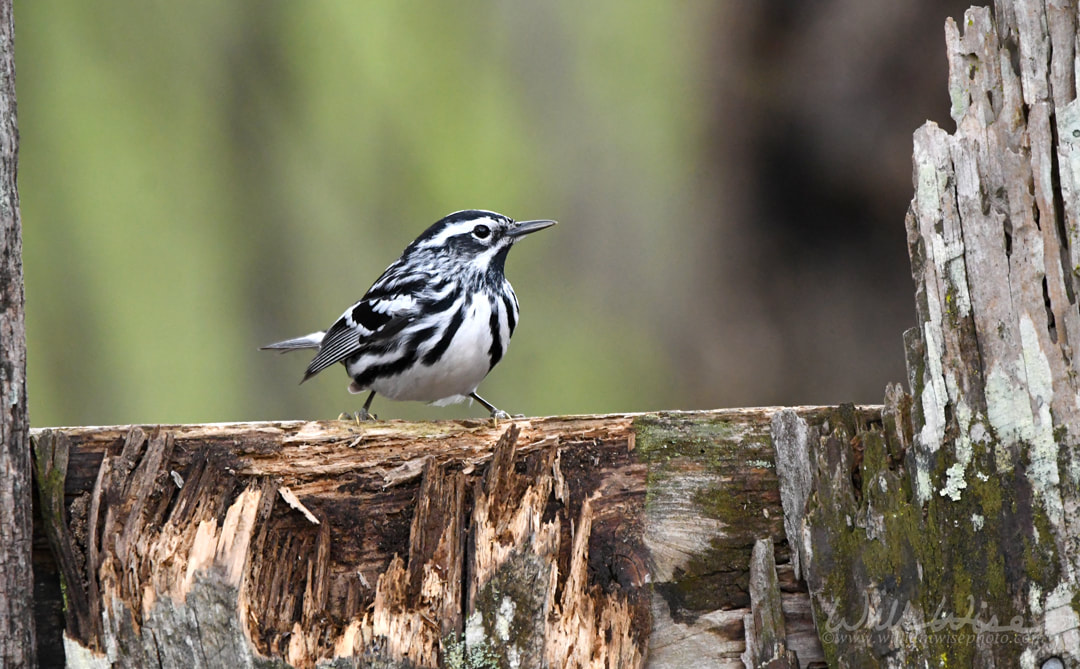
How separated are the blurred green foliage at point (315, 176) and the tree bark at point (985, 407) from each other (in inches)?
130

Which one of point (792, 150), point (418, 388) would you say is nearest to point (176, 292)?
point (418, 388)

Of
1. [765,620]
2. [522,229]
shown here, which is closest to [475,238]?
[522,229]

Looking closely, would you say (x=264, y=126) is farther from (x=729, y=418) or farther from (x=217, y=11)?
(x=729, y=418)

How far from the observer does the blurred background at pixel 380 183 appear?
591 centimetres

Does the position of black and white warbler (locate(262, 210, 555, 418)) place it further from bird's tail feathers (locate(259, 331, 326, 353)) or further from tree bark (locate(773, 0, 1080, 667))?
tree bark (locate(773, 0, 1080, 667))

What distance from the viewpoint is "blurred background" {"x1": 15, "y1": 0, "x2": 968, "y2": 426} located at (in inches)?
233

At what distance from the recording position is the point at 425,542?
9.15 feet

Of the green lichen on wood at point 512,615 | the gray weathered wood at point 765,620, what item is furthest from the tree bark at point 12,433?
the gray weathered wood at point 765,620

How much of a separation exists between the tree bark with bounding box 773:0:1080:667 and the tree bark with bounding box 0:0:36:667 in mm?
1838

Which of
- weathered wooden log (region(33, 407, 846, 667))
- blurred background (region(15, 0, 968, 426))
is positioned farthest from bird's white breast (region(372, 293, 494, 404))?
weathered wooden log (region(33, 407, 846, 667))

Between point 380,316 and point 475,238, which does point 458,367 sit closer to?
point 380,316

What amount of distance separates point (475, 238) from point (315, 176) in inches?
71.8

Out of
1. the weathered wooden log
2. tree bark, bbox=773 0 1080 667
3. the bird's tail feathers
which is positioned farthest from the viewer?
the bird's tail feathers

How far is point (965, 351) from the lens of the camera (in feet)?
8.60
